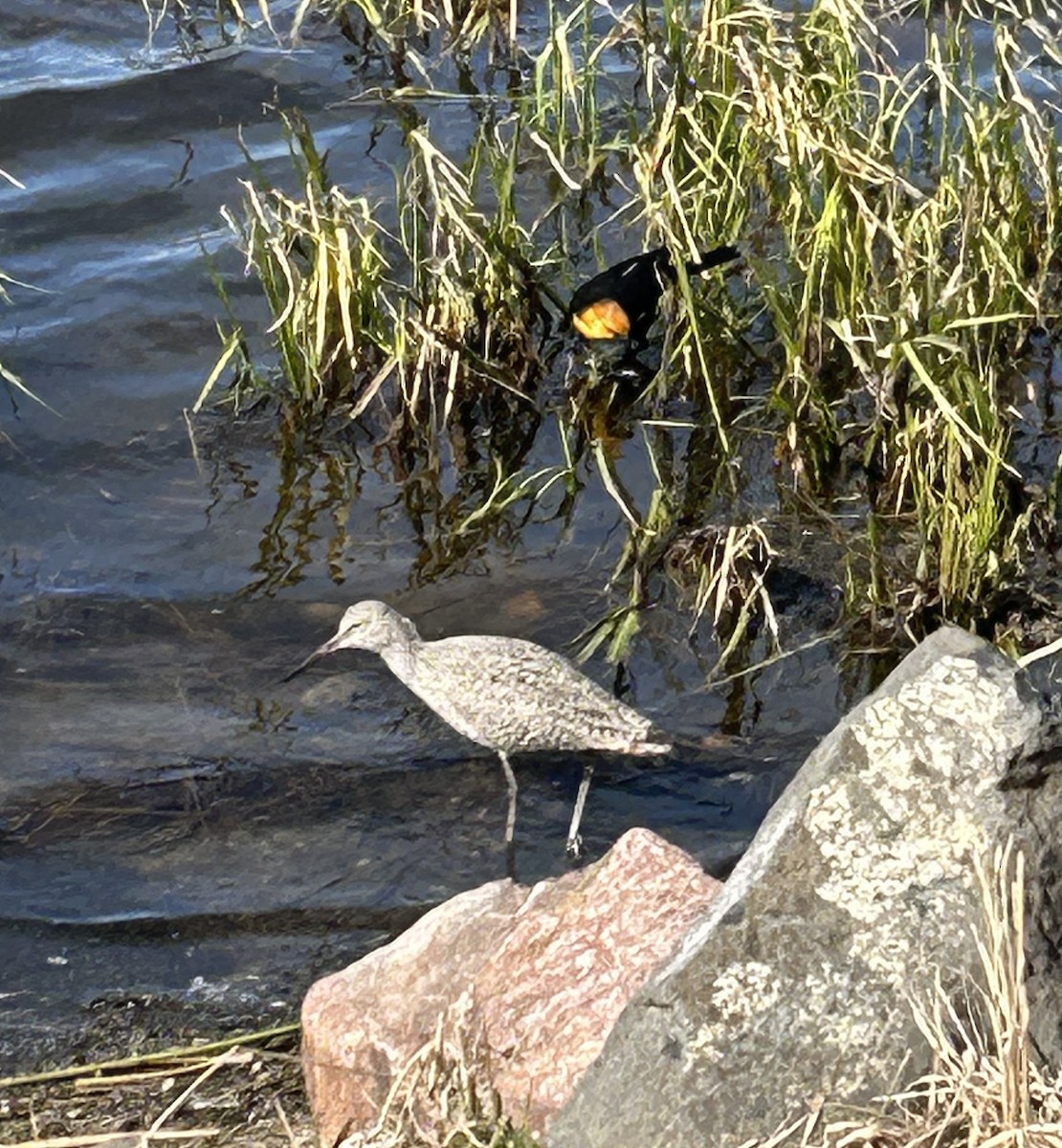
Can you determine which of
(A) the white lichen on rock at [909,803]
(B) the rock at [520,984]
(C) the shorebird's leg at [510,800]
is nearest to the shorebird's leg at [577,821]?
(C) the shorebird's leg at [510,800]

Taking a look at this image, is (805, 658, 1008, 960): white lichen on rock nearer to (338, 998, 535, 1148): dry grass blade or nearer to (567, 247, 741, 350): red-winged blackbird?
(338, 998, 535, 1148): dry grass blade

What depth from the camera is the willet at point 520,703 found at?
555 centimetres

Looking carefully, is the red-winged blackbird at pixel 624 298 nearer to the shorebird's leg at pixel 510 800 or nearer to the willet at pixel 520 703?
the willet at pixel 520 703

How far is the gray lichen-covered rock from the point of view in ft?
11.7

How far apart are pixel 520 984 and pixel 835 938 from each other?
31.2 inches

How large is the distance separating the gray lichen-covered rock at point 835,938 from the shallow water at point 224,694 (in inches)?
62.3

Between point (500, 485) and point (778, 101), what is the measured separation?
67.9 inches

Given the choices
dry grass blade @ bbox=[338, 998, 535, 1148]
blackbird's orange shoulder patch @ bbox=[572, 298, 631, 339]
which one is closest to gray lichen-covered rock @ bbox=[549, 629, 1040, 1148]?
dry grass blade @ bbox=[338, 998, 535, 1148]

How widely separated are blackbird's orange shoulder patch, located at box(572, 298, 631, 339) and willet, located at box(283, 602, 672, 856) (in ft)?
6.80

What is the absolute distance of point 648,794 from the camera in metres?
5.80

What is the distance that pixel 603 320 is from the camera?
7441 millimetres

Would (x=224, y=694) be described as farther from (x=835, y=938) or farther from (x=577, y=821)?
(x=835, y=938)

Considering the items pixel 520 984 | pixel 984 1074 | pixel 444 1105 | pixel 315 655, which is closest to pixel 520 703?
pixel 315 655

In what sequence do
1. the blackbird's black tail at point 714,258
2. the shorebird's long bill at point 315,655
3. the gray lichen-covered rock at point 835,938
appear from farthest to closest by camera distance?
the blackbird's black tail at point 714,258 < the shorebird's long bill at point 315,655 < the gray lichen-covered rock at point 835,938
